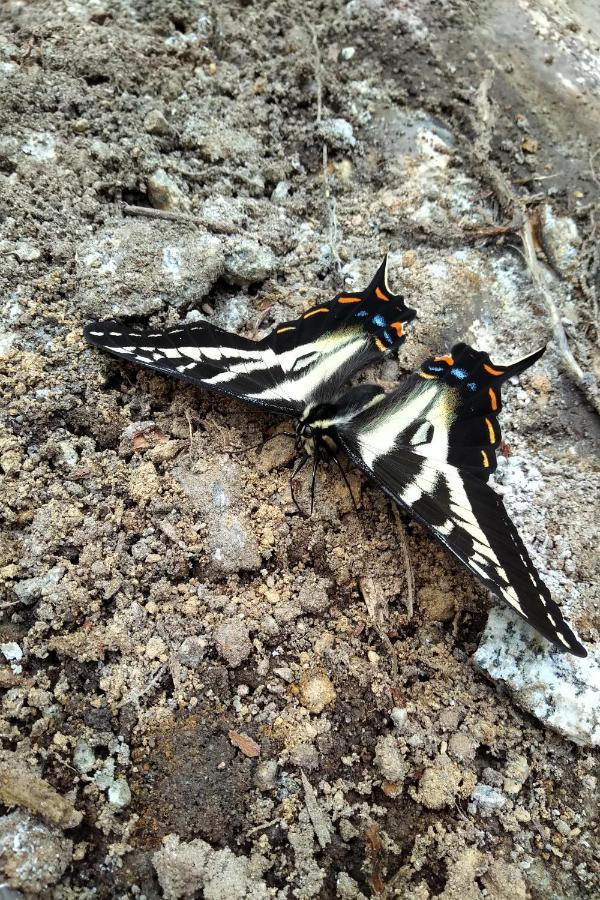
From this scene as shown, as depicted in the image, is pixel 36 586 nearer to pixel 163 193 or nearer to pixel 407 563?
pixel 407 563

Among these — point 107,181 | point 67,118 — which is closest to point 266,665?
point 107,181

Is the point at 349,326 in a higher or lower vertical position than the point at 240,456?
higher

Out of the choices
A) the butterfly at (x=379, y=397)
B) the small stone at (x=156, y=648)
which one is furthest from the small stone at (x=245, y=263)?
the small stone at (x=156, y=648)

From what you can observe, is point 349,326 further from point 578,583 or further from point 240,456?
point 578,583

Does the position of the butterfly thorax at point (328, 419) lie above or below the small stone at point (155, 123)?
below

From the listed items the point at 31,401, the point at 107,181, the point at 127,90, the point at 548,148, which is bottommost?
the point at 31,401

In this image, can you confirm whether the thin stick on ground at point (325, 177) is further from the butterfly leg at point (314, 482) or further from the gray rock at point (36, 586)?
the gray rock at point (36, 586)
